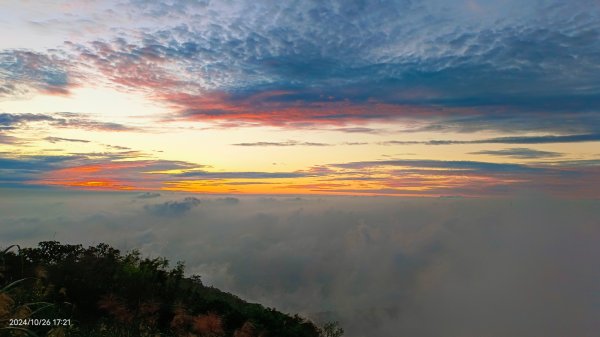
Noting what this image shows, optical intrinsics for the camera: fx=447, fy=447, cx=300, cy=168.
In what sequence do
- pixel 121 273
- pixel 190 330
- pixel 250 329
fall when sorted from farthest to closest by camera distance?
pixel 121 273
pixel 250 329
pixel 190 330

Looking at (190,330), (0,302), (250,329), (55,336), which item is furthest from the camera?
(250,329)

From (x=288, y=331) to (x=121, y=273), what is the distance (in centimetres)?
925

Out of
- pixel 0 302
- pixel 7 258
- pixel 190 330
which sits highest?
pixel 0 302

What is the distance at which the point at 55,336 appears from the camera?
31.3 feet

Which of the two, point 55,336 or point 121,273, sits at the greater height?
point 55,336

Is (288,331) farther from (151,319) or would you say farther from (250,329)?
(151,319)

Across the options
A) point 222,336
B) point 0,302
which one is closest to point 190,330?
point 222,336

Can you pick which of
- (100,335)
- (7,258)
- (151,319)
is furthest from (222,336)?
(7,258)

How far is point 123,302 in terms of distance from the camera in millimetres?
19969

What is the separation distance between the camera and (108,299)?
19859mm

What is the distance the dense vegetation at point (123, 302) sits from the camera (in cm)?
1733

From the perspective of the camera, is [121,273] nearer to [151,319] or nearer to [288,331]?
[151,319]

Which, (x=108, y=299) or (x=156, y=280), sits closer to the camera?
(x=108, y=299)

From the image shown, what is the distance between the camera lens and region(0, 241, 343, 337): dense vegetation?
1733 cm
